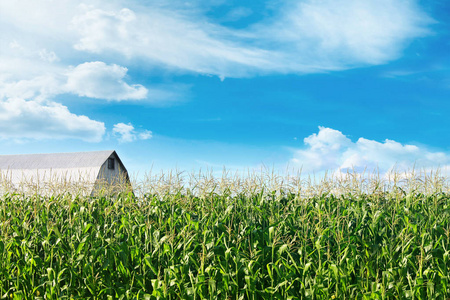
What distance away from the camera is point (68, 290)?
638 cm

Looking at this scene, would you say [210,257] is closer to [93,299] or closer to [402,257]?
[93,299]

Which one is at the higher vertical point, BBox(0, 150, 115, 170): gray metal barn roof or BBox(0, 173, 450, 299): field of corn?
BBox(0, 150, 115, 170): gray metal barn roof

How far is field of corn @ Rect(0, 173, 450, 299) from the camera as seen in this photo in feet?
18.8

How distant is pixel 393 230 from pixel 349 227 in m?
0.79

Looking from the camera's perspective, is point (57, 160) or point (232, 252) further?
point (57, 160)

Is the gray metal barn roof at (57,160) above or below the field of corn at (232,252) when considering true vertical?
above

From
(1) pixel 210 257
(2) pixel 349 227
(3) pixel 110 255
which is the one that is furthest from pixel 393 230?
(3) pixel 110 255

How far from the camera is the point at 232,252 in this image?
618 centimetres

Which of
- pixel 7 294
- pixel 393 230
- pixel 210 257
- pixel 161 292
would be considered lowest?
pixel 7 294

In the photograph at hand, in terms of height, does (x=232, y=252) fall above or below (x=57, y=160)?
below

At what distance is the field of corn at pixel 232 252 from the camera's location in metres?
5.74

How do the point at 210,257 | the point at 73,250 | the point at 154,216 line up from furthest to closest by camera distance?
the point at 154,216 → the point at 73,250 → the point at 210,257

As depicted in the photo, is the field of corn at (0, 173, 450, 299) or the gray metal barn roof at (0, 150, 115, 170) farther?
the gray metal barn roof at (0, 150, 115, 170)

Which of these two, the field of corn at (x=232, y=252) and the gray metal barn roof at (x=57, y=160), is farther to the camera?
the gray metal barn roof at (x=57, y=160)
